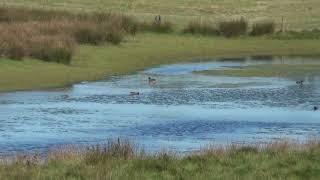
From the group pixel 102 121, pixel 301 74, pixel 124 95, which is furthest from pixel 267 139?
pixel 301 74

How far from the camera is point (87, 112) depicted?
73.5 ft

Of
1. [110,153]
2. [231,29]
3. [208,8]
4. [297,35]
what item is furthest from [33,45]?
[208,8]

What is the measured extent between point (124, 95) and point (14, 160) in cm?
1334

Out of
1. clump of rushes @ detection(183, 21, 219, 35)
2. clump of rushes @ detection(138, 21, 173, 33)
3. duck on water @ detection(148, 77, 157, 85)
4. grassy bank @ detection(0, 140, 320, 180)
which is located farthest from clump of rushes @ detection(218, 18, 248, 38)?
grassy bank @ detection(0, 140, 320, 180)

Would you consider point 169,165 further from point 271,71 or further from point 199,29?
point 199,29

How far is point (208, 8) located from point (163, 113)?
46.9m

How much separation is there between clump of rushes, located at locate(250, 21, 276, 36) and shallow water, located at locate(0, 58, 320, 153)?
18.4 metres

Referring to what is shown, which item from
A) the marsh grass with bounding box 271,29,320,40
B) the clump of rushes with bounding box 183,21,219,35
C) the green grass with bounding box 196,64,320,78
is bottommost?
the marsh grass with bounding box 271,29,320,40

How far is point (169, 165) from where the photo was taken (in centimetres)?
1266

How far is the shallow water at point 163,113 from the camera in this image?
59.8 ft

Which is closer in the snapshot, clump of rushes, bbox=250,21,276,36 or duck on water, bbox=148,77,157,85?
duck on water, bbox=148,77,157,85

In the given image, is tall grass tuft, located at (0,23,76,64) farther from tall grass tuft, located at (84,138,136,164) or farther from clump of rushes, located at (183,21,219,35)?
tall grass tuft, located at (84,138,136,164)

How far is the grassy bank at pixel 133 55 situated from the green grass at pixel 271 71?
355 cm

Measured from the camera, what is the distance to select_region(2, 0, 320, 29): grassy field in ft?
200
